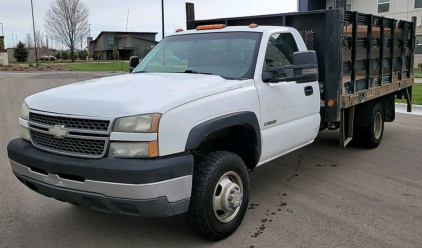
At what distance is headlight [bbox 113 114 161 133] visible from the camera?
319 cm

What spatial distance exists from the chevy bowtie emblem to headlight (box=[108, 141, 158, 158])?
477 millimetres

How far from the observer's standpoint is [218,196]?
379 centimetres

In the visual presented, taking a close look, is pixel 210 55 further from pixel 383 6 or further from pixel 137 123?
pixel 383 6

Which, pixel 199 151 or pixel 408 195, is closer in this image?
pixel 199 151

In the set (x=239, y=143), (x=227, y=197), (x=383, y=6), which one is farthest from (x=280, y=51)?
(x=383, y=6)

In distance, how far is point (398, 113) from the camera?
11367 mm

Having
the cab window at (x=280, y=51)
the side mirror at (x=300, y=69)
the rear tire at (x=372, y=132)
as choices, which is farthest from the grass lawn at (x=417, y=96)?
the side mirror at (x=300, y=69)

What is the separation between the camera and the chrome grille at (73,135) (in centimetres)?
329

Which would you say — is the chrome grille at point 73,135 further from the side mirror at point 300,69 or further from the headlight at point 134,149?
the side mirror at point 300,69

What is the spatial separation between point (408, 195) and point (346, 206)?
0.92 meters

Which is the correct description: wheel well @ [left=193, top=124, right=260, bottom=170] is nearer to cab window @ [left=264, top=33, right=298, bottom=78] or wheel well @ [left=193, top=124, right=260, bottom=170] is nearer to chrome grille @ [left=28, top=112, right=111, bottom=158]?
cab window @ [left=264, top=33, right=298, bottom=78]

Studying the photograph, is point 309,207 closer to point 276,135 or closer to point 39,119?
point 276,135

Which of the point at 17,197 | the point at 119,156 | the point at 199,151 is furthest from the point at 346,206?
the point at 17,197

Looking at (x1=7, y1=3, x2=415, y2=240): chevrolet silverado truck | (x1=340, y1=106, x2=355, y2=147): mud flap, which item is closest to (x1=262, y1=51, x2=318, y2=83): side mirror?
(x1=7, y1=3, x2=415, y2=240): chevrolet silverado truck
